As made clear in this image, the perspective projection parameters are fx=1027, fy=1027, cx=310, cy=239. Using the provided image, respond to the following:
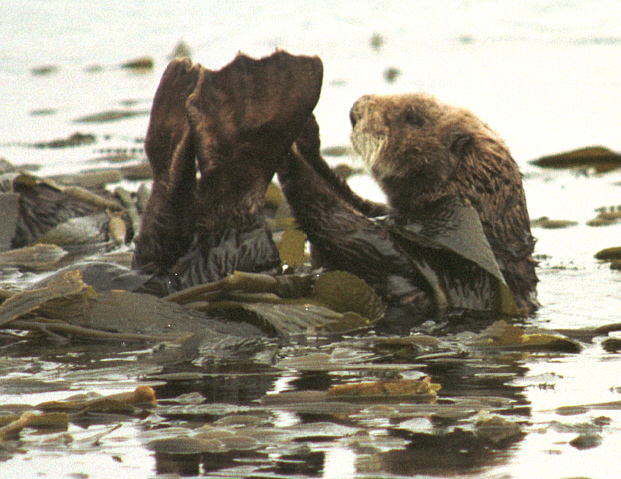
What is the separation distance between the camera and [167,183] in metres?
4.00

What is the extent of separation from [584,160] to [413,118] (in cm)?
364

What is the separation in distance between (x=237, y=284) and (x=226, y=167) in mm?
454

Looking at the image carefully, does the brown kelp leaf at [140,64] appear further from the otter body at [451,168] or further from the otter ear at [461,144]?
the otter ear at [461,144]

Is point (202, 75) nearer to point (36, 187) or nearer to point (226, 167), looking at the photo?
point (226, 167)

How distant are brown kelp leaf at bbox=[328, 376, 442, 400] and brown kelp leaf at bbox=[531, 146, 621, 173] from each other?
5.15 meters

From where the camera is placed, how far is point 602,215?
630 centimetres

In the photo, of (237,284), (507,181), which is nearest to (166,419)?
(237,284)

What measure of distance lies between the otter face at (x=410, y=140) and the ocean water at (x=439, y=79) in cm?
36

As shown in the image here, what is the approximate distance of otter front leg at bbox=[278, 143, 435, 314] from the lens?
4.03 metres

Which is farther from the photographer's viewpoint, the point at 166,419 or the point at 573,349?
the point at 573,349

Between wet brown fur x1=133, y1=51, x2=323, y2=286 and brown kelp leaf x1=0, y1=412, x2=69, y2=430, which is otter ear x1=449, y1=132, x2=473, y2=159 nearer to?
wet brown fur x1=133, y1=51, x2=323, y2=286

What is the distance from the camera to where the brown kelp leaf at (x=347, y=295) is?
375 cm

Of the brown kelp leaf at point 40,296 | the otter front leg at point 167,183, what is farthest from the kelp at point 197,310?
the otter front leg at point 167,183

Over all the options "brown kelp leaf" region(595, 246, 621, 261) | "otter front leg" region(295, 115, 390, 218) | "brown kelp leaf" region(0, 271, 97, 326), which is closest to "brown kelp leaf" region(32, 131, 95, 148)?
"otter front leg" region(295, 115, 390, 218)
